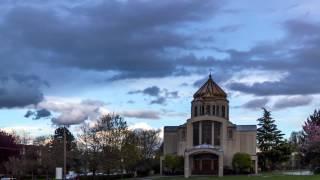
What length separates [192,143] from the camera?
111000mm

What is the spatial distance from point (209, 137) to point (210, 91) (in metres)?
11.5

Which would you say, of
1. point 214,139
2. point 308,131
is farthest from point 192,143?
point 308,131

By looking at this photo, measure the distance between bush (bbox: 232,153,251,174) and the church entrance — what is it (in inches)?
130

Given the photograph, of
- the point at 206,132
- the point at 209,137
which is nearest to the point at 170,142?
the point at 206,132

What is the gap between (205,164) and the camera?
107m

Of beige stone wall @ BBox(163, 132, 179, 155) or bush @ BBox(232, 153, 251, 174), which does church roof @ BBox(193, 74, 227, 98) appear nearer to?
beige stone wall @ BBox(163, 132, 179, 155)

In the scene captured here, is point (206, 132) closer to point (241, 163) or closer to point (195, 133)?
point (195, 133)

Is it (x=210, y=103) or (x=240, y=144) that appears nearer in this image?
(x=240, y=144)

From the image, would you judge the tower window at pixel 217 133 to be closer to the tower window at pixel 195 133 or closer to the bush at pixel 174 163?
the tower window at pixel 195 133

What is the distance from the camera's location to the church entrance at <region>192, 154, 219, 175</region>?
106 m

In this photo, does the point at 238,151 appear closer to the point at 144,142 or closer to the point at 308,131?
the point at 144,142

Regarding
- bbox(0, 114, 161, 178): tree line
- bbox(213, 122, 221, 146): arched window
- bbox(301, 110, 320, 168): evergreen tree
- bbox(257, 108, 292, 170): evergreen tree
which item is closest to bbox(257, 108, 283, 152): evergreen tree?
bbox(257, 108, 292, 170): evergreen tree

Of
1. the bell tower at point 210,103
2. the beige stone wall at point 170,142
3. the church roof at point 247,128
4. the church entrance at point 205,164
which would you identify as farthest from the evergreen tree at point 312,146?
the beige stone wall at point 170,142

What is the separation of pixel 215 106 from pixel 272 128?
12899 mm
